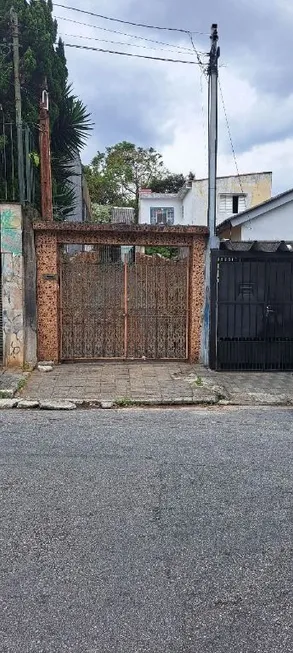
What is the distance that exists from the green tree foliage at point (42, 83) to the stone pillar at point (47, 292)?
5705 mm

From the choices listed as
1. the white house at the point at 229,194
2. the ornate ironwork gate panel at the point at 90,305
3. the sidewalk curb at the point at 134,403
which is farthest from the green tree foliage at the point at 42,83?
the white house at the point at 229,194

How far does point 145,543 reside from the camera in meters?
3.13

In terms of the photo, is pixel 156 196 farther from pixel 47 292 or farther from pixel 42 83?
pixel 47 292

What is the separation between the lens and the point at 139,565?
2893 millimetres

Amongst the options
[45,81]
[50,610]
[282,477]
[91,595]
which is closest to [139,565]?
[91,595]

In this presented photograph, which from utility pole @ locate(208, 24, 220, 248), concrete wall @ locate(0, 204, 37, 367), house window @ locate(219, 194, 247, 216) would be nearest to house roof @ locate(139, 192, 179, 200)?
house window @ locate(219, 194, 247, 216)

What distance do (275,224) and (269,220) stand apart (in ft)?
0.71

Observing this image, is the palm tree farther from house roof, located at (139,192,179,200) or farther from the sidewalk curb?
house roof, located at (139,192,179,200)

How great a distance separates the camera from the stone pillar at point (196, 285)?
9.09 metres

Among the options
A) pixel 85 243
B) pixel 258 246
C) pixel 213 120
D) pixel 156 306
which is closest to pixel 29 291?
pixel 85 243

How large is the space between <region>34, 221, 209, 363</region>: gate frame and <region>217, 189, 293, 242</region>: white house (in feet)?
18.8

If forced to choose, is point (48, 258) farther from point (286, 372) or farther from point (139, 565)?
point (139, 565)

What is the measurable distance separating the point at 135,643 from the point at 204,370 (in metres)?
6.73

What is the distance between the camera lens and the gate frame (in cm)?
883
